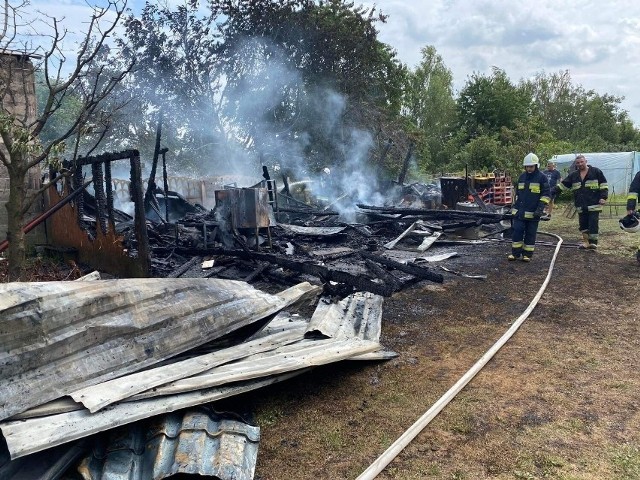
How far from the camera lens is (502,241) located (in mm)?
11148

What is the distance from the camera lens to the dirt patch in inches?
113

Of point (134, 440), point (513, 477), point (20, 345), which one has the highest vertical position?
point (20, 345)

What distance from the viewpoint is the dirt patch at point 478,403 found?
2865 millimetres

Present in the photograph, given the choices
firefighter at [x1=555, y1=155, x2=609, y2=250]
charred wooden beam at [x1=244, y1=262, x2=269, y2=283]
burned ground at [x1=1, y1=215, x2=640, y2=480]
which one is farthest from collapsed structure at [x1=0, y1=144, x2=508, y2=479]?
firefighter at [x1=555, y1=155, x2=609, y2=250]

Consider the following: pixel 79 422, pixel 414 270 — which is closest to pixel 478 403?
pixel 79 422

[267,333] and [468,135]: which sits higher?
[468,135]

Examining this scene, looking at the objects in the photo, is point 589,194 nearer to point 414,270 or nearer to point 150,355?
point 414,270

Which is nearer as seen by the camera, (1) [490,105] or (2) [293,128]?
(2) [293,128]

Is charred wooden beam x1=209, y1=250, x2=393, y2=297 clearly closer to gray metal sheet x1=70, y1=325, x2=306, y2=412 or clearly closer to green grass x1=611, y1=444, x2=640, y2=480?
gray metal sheet x1=70, y1=325, x2=306, y2=412

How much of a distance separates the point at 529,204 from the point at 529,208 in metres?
0.07

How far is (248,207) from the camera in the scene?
841 cm

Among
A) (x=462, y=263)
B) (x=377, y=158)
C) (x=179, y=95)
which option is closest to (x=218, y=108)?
(x=179, y=95)

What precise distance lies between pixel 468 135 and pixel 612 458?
32986 mm

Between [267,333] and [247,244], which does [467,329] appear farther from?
[247,244]
